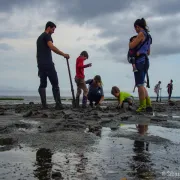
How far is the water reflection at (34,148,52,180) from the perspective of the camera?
7.06 ft

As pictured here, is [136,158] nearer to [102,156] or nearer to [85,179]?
[102,156]

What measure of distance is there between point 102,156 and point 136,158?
30 centimetres

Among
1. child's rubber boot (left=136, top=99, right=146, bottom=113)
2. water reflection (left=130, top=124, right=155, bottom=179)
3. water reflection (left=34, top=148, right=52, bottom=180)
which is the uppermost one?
child's rubber boot (left=136, top=99, right=146, bottom=113)

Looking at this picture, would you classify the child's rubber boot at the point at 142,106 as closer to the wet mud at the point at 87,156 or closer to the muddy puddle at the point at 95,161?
the wet mud at the point at 87,156

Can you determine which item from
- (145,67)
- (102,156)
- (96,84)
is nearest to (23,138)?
(102,156)

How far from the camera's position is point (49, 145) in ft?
10.9

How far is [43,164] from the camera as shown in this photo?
8.14 ft

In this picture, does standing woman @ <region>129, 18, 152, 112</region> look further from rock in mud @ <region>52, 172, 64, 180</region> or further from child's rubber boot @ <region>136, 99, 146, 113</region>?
rock in mud @ <region>52, 172, 64, 180</region>

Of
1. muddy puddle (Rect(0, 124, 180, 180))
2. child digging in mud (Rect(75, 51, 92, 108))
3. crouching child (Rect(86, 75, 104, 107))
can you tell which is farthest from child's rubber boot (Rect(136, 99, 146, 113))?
muddy puddle (Rect(0, 124, 180, 180))

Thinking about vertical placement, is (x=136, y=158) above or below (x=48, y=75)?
below

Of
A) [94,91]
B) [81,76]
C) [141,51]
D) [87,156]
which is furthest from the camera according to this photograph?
[94,91]

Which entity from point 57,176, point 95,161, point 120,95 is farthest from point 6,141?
point 120,95

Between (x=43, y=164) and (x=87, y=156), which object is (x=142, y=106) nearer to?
(x=87, y=156)

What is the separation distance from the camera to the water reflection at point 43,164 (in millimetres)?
2153
